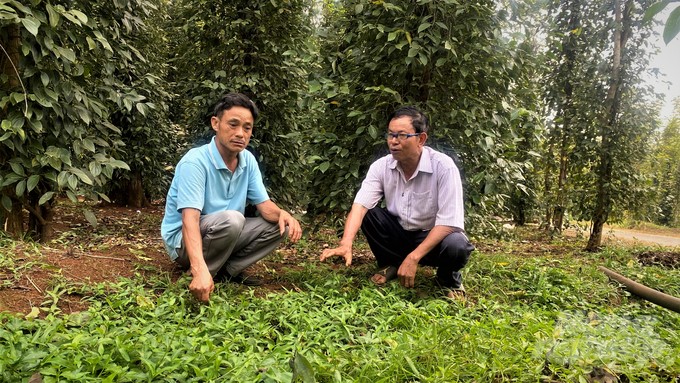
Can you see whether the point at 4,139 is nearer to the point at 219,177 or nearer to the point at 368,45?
the point at 219,177

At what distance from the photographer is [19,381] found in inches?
59.2

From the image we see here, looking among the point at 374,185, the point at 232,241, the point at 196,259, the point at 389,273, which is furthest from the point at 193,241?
the point at 389,273

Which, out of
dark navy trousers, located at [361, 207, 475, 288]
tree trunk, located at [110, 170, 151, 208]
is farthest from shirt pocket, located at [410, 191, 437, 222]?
tree trunk, located at [110, 170, 151, 208]

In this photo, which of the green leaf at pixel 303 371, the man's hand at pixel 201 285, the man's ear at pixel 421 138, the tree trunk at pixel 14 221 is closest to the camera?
the green leaf at pixel 303 371

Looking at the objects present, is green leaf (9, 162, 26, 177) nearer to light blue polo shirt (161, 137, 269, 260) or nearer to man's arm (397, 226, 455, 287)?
light blue polo shirt (161, 137, 269, 260)

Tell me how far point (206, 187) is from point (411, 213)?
1.34m

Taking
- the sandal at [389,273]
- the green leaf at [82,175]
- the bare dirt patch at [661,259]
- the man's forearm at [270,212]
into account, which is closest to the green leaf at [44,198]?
the green leaf at [82,175]

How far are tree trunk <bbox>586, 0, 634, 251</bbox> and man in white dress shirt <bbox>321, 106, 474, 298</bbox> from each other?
4309mm

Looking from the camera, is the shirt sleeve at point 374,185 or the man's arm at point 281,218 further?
the shirt sleeve at point 374,185

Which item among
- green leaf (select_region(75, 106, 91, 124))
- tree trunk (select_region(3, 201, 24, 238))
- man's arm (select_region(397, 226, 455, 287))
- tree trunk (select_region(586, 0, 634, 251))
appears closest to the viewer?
man's arm (select_region(397, 226, 455, 287))

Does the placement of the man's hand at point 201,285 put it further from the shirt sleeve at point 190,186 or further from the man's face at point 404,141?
the man's face at point 404,141

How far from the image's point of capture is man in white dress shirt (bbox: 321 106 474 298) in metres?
2.78

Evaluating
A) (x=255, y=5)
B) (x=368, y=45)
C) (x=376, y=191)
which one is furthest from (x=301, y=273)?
(x=255, y=5)

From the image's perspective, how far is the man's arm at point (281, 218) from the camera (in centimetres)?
282
